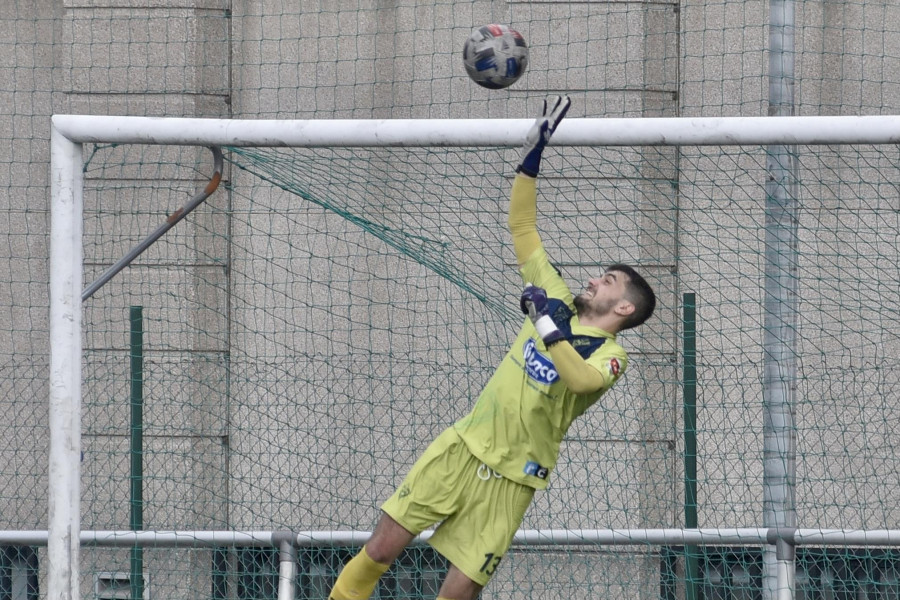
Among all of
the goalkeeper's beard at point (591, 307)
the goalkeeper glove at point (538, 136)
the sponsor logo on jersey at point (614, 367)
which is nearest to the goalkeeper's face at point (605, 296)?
the goalkeeper's beard at point (591, 307)

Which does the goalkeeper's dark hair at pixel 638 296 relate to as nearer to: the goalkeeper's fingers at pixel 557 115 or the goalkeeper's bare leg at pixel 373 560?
the goalkeeper's fingers at pixel 557 115

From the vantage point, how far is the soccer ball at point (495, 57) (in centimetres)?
407

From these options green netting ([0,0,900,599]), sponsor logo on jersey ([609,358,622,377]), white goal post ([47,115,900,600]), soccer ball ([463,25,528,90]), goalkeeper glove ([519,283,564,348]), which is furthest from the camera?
green netting ([0,0,900,599])

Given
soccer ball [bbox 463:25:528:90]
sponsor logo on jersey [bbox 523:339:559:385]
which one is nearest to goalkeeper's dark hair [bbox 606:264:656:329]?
sponsor logo on jersey [bbox 523:339:559:385]

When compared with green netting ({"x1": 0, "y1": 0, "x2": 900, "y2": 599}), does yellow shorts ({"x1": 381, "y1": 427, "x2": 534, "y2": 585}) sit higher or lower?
lower

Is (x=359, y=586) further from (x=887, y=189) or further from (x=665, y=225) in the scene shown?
(x=887, y=189)

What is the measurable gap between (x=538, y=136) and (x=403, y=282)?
102 inches

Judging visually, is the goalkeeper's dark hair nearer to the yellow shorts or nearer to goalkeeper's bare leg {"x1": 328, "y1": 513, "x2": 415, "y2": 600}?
the yellow shorts

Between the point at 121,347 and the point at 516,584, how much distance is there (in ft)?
8.82

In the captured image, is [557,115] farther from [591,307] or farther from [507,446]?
[507,446]

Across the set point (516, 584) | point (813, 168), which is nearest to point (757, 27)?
point (813, 168)

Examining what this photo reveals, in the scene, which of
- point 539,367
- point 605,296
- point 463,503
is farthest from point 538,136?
point 463,503

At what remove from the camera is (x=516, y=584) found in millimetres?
5812

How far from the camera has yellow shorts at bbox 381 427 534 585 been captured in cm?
393
